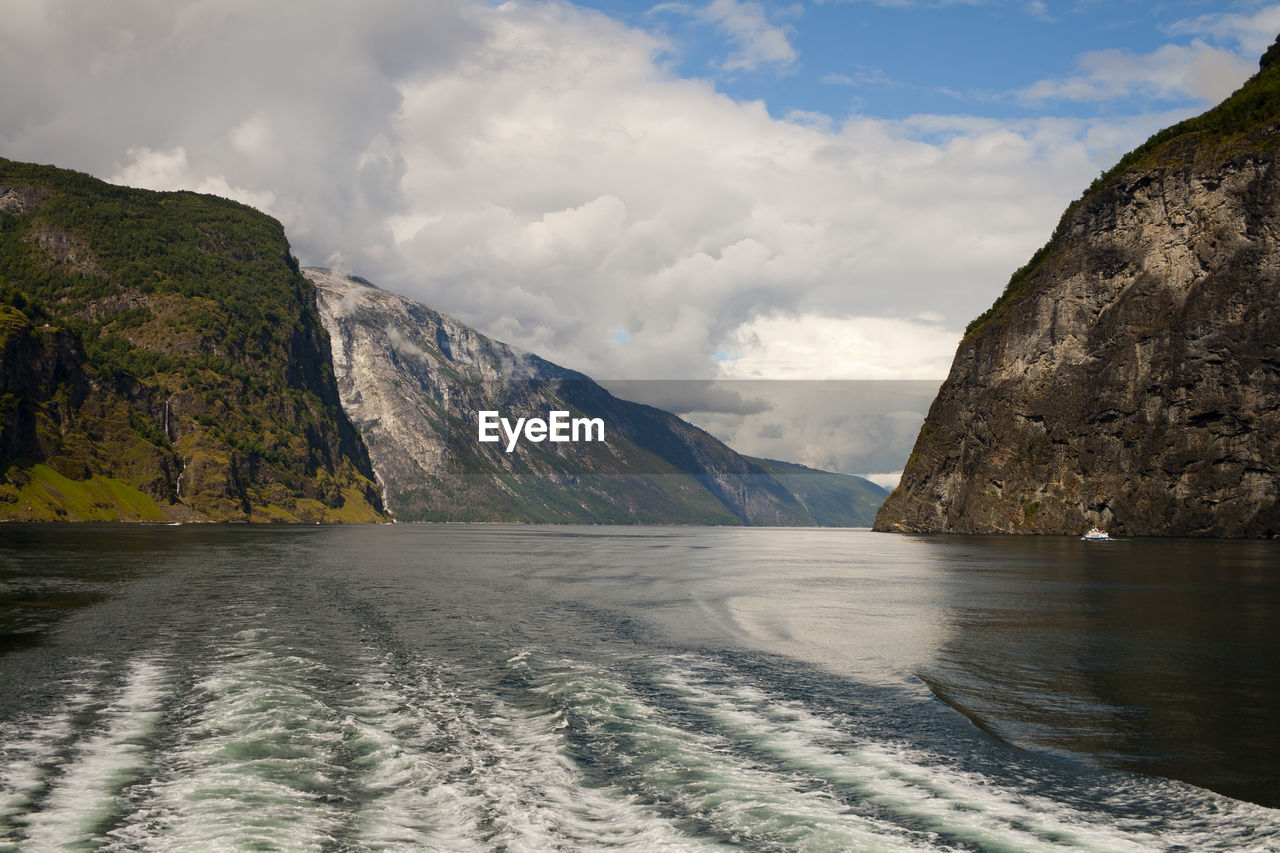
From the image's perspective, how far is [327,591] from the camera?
52.3 m

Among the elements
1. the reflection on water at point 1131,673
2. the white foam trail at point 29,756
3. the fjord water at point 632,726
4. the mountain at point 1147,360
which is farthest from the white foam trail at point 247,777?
the mountain at point 1147,360

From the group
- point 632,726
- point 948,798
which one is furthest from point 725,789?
point 632,726

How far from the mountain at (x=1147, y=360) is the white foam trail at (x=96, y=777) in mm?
148830

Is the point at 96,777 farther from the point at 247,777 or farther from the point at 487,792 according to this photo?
the point at 487,792

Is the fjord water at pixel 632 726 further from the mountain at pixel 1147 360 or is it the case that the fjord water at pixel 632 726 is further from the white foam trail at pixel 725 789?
the mountain at pixel 1147 360

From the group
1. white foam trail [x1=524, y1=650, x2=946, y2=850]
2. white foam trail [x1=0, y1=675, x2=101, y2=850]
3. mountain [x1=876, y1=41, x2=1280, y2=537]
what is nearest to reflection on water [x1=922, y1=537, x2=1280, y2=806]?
white foam trail [x1=524, y1=650, x2=946, y2=850]

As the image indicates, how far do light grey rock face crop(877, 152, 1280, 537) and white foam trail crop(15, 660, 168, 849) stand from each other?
148652 mm

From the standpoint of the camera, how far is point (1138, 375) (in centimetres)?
14450

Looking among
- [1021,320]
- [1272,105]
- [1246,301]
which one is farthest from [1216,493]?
[1272,105]

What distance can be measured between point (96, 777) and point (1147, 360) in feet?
525

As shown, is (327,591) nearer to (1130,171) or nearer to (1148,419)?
(1148,419)

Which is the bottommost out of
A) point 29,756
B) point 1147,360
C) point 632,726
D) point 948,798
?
point 632,726

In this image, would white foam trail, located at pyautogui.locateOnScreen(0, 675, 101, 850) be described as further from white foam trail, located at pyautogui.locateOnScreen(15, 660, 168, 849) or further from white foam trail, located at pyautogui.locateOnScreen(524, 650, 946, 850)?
white foam trail, located at pyautogui.locateOnScreen(524, 650, 946, 850)

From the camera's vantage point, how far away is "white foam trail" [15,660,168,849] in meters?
12.5
